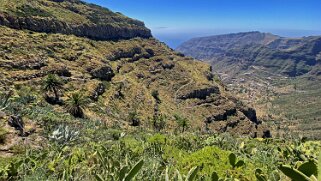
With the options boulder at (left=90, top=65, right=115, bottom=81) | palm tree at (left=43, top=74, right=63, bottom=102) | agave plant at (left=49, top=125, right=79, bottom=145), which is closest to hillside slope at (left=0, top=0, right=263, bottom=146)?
boulder at (left=90, top=65, right=115, bottom=81)

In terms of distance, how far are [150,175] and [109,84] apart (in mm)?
107586

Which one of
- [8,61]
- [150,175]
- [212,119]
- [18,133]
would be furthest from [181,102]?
[150,175]

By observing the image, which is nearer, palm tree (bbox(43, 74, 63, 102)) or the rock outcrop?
palm tree (bbox(43, 74, 63, 102))

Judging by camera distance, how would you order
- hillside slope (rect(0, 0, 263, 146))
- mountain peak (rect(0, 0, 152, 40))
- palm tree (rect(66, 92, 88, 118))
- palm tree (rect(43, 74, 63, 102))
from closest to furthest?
1. palm tree (rect(66, 92, 88, 118))
2. palm tree (rect(43, 74, 63, 102))
3. hillside slope (rect(0, 0, 263, 146))
4. mountain peak (rect(0, 0, 152, 40))

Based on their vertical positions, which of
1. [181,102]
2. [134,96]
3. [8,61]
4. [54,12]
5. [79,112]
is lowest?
[181,102]

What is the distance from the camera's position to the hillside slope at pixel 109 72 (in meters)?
87.2

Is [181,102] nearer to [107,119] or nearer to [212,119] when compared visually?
[212,119]

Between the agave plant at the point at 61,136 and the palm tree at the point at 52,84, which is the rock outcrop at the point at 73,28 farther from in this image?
the agave plant at the point at 61,136

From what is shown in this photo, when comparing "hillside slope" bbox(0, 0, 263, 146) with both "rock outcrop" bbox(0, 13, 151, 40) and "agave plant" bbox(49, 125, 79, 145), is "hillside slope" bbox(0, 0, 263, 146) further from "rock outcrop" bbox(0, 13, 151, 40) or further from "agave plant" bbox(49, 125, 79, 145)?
"agave plant" bbox(49, 125, 79, 145)

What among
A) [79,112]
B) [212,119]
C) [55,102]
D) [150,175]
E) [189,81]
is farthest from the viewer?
[189,81]

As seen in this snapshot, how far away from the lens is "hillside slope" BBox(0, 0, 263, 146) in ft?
286

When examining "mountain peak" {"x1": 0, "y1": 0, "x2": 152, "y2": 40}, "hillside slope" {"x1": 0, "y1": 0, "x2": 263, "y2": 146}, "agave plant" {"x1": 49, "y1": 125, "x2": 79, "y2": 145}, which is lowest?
"hillside slope" {"x1": 0, "y1": 0, "x2": 263, "y2": 146}

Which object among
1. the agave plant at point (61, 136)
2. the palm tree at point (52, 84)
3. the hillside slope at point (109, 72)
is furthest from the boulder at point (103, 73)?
the agave plant at point (61, 136)

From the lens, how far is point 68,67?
100 m
